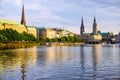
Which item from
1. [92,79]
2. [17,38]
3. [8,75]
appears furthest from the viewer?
[17,38]

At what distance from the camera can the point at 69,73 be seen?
38.8 m

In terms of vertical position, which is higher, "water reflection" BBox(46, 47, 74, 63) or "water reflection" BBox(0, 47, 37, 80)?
"water reflection" BBox(0, 47, 37, 80)

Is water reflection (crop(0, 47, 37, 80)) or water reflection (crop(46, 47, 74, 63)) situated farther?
water reflection (crop(46, 47, 74, 63))

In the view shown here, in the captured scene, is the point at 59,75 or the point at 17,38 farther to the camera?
the point at 17,38

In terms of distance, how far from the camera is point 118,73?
38625 mm

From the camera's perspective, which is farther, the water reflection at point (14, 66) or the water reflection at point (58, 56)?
the water reflection at point (58, 56)

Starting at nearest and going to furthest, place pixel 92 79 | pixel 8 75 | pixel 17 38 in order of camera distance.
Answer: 1. pixel 92 79
2. pixel 8 75
3. pixel 17 38

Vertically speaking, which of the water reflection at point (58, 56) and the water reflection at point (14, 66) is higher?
the water reflection at point (14, 66)

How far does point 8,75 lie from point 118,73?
12.3 metres

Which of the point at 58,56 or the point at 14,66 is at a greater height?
the point at 14,66

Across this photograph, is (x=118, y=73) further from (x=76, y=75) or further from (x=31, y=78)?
(x=31, y=78)

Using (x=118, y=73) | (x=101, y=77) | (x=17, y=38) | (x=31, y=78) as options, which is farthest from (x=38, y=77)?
(x=17, y=38)

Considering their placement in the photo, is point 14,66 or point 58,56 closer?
point 14,66

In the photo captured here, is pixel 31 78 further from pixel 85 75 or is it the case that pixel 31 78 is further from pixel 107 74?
pixel 107 74
